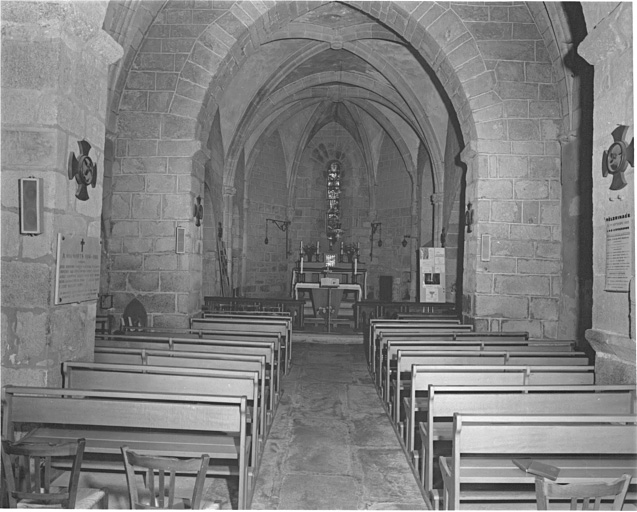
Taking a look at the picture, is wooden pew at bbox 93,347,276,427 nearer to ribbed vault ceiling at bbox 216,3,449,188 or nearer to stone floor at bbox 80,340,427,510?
stone floor at bbox 80,340,427,510

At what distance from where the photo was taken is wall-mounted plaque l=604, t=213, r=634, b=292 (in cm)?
335

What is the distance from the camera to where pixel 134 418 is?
276 centimetres

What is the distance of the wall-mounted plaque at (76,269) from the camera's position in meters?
3.58

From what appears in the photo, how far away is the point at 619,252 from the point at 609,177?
21.4 inches

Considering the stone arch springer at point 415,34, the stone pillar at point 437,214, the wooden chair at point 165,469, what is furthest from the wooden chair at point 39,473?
the stone pillar at point 437,214

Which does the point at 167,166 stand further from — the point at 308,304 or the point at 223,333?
the point at 308,304

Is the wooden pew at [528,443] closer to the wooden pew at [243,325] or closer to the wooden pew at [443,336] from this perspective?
the wooden pew at [443,336]

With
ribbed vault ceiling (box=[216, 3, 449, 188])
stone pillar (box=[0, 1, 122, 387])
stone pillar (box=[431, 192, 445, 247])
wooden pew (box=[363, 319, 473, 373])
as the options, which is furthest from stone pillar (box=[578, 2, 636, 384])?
stone pillar (box=[431, 192, 445, 247])

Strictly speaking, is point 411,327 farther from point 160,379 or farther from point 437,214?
point 437,214

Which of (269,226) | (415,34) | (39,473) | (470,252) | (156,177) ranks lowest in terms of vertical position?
(39,473)

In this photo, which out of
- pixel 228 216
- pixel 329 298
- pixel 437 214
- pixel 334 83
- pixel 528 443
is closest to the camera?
pixel 528 443

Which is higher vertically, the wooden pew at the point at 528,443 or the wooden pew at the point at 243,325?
the wooden pew at the point at 243,325

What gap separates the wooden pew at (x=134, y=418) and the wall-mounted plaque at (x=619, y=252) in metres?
2.55

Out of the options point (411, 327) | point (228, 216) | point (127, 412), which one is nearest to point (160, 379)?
point (127, 412)
